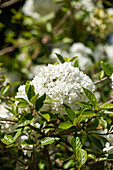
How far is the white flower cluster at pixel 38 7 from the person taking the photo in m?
2.60

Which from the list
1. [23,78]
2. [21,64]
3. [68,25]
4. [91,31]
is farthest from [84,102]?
[68,25]

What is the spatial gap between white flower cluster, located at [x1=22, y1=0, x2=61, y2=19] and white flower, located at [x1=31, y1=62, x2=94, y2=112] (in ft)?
5.78

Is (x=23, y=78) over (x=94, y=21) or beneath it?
beneath

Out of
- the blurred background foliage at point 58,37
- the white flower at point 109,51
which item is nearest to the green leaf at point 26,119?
the blurred background foliage at point 58,37

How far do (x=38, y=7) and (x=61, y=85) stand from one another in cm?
190

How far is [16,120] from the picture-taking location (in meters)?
1.04

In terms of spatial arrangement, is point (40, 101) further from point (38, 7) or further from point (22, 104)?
point (38, 7)

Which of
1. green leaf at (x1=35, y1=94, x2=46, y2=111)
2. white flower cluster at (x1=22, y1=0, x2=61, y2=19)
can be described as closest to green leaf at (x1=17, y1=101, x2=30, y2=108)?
green leaf at (x1=35, y1=94, x2=46, y2=111)

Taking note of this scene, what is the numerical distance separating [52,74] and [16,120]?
27 cm

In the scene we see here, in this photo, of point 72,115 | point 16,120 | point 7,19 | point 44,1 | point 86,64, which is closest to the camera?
point 72,115

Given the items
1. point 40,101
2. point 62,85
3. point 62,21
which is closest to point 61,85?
point 62,85

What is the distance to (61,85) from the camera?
3.16ft

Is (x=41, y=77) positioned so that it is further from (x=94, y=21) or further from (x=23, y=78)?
(x=94, y=21)

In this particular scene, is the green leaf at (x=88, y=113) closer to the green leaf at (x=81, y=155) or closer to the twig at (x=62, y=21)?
the green leaf at (x=81, y=155)
